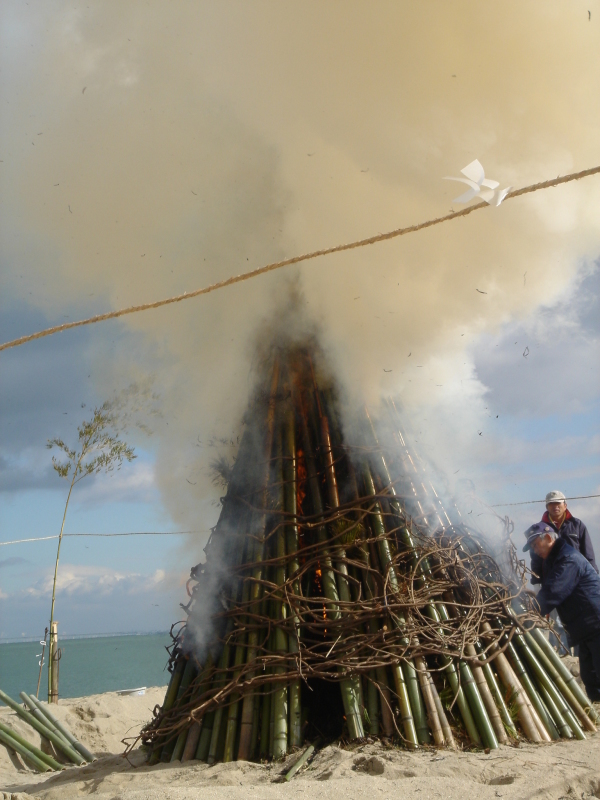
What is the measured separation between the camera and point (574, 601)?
3.57 meters

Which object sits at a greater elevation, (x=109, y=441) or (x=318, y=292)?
(x=109, y=441)

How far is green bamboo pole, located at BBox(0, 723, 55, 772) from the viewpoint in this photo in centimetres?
415

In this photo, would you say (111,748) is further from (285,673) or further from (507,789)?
(507,789)

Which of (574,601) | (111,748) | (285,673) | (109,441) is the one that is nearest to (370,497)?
(285,673)

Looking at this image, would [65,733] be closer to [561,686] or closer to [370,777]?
[370,777]

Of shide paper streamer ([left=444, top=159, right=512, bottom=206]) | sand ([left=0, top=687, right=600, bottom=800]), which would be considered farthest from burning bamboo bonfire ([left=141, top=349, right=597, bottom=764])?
shide paper streamer ([left=444, top=159, right=512, bottom=206])

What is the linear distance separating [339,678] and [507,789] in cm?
84

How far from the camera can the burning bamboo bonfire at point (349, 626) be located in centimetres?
274

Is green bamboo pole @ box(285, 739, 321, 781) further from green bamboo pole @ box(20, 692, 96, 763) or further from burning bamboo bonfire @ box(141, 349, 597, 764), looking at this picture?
green bamboo pole @ box(20, 692, 96, 763)

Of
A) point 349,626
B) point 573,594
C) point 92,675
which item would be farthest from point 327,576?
point 92,675

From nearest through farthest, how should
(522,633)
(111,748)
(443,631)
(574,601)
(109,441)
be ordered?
1. (443,631)
2. (522,633)
3. (574,601)
4. (111,748)
5. (109,441)

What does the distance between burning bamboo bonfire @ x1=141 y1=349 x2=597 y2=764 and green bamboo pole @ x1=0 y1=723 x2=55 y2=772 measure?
5.39 feet

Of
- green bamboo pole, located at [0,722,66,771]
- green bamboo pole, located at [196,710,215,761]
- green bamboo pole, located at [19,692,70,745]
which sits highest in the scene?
green bamboo pole, located at [19,692,70,745]

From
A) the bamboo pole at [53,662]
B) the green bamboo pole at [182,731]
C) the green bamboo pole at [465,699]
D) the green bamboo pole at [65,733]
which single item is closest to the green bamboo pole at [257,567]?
the green bamboo pole at [182,731]
